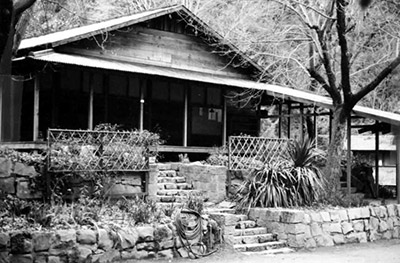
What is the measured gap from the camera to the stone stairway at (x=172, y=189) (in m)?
14.8

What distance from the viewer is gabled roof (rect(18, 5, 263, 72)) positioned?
56.8ft

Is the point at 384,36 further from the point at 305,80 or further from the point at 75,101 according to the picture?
the point at 75,101

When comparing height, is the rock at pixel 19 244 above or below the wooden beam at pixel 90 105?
below

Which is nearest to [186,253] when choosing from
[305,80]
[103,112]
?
[103,112]

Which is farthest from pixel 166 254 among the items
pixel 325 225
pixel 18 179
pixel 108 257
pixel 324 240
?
pixel 325 225

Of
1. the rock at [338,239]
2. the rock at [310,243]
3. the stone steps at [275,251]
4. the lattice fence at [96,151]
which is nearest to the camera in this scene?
the lattice fence at [96,151]

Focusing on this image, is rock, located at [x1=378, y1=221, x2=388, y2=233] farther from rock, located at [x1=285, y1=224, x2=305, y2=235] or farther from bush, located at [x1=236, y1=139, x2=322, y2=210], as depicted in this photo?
rock, located at [x1=285, y1=224, x2=305, y2=235]

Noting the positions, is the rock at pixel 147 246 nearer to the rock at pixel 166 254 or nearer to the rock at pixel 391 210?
the rock at pixel 166 254

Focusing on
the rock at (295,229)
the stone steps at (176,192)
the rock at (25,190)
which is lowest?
the rock at (295,229)

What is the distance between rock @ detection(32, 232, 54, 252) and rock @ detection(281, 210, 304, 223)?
5831mm

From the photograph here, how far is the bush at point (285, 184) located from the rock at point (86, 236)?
491cm

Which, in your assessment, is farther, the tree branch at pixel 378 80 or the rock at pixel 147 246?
the tree branch at pixel 378 80

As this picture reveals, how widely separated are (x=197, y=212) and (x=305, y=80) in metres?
16.7

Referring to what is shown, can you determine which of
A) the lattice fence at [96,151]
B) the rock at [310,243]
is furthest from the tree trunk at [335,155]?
the lattice fence at [96,151]
